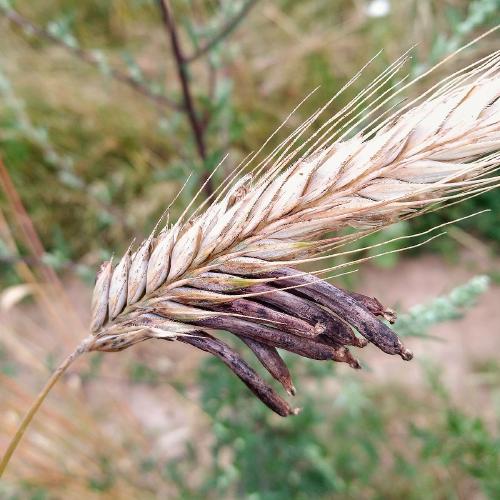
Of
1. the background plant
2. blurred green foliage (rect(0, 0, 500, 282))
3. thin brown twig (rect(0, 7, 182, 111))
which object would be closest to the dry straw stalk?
the background plant

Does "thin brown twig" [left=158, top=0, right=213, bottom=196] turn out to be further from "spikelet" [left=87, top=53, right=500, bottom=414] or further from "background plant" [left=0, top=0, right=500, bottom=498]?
"spikelet" [left=87, top=53, right=500, bottom=414]

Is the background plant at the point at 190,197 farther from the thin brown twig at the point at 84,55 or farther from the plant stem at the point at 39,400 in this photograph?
the plant stem at the point at 39,400

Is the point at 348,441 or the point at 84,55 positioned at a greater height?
the point at 84,55

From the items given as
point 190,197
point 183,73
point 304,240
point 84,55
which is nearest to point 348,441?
point 190,197

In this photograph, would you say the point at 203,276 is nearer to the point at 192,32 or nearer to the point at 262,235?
A: the point at 262,235

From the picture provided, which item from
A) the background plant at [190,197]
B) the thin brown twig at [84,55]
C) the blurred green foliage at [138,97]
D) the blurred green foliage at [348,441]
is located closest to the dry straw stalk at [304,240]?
the blurred green foliage at [348,441]

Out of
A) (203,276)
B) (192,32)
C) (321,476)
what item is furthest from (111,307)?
(321,476)

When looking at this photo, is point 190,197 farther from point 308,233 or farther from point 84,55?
point 308,233
